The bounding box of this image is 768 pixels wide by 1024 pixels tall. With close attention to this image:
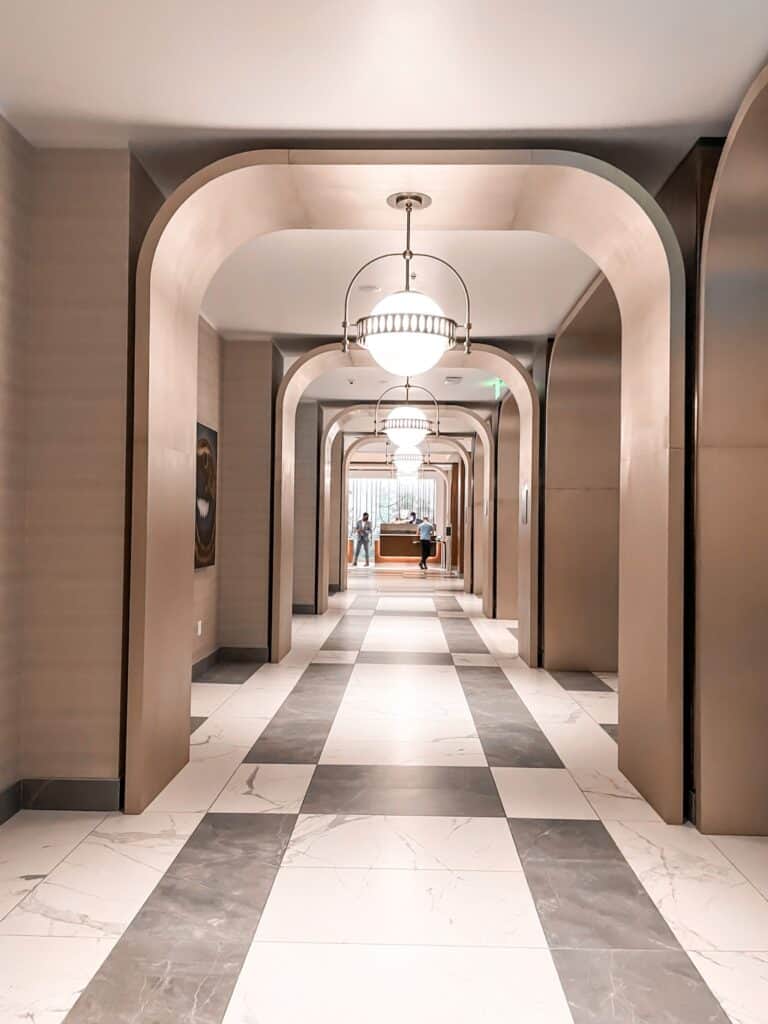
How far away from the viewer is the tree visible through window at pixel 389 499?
33688 mm

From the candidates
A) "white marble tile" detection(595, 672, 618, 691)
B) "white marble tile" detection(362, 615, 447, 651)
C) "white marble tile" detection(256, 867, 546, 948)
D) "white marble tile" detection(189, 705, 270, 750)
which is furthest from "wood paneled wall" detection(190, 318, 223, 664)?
"white marble tile" detection(256, 867, 546, 948)

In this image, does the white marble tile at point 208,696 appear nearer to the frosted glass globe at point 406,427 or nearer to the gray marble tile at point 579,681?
the gray marble tile at point 579,681

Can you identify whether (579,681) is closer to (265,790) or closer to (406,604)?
(265,790)

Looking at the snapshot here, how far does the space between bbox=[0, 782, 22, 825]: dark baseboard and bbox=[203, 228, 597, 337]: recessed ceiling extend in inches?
149

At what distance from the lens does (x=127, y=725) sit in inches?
162

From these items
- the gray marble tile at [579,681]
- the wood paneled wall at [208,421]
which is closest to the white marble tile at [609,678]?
the gray marble tile at [579,681]

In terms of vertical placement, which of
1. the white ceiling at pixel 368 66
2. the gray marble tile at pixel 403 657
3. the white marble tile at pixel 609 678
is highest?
the white ceiling at pixel 368 66

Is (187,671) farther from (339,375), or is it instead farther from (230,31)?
(339,375)

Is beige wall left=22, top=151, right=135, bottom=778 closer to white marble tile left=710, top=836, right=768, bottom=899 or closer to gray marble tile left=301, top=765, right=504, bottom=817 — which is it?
gray marble tile left=301, top=765, right=504, bottom=817

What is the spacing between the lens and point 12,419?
4.02m

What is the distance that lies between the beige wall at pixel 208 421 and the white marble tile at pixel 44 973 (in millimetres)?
4969

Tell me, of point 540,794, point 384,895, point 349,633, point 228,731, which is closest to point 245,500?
point 349,633

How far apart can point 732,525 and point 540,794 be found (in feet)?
5.75

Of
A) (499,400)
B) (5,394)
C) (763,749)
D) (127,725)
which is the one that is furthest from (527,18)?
(499,400)
